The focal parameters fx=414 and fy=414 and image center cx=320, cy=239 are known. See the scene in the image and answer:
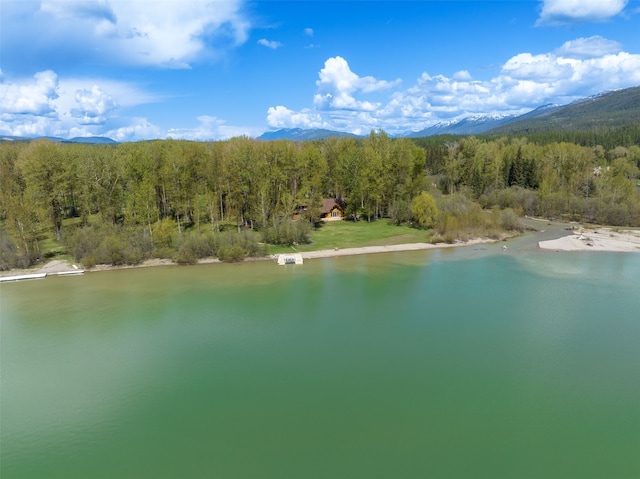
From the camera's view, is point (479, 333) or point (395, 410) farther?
point (479, 333)

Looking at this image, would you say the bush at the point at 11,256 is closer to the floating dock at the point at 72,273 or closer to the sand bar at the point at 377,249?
the floating dock at the point at 72,273

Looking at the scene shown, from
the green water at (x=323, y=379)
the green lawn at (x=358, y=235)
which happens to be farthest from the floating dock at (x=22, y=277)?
the green lawn at (x=358, y=235)

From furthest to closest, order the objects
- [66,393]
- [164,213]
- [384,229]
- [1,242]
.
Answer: [384,229], [164,213], [1,242], [66,393]

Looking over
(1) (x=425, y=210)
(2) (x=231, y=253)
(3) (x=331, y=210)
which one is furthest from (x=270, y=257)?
(1) (x=425, y=210)

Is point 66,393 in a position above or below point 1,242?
below

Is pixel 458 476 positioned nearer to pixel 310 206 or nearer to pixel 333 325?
pixel 333 325

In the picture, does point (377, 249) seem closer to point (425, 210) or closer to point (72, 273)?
point (425, 210)

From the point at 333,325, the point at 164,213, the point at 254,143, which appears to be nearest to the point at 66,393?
the point at 333,325
